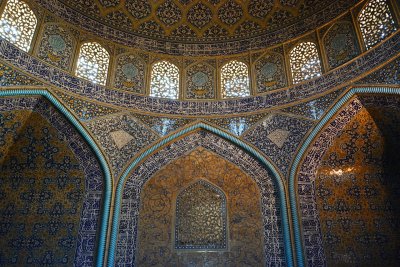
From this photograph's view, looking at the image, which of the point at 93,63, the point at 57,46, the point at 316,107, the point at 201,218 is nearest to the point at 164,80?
the point at 93,63

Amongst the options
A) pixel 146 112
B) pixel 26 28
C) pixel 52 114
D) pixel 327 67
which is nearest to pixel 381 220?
pixel 327 67

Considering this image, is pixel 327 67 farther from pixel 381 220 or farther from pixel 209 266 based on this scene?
pixel 209 266

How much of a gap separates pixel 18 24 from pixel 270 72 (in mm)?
6694

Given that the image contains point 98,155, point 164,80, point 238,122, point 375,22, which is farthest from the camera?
point 164,80

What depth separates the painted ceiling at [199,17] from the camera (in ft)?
34.5

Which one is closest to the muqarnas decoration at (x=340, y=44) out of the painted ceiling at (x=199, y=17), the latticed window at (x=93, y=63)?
the painted ceiling at (x=199, y=17)

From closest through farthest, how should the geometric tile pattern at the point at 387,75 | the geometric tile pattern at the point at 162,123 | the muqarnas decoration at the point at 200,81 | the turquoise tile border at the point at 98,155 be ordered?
1. the geometric tile pattern at the point at 387,75
2. the turquoise tile border at the point at 98,155
3. the geometric tile pattern at the point at 162,123
4. the muqarnas decoration at the point at 200,81

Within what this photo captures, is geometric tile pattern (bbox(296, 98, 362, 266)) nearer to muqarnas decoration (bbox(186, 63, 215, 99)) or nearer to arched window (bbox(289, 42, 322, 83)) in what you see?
arched window (bbox(289, 42, 322, 83))

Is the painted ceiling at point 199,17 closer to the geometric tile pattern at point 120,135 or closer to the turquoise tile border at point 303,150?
the geometric tile pattern at point 120,135

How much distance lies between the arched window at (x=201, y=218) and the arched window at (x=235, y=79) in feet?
9.03

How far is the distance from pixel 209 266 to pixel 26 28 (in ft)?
24.1

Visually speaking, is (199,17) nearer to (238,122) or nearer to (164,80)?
(164,80)

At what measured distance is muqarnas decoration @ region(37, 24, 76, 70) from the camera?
895cm

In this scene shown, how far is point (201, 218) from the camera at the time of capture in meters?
9.23
